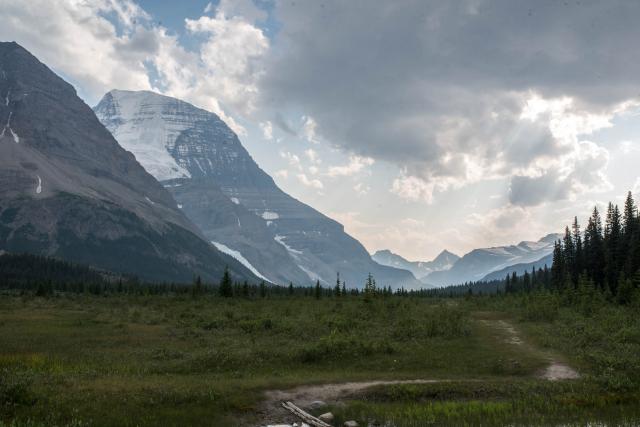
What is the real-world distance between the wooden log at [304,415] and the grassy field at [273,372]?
1.22 m

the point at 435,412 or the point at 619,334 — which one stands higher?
the point at 619,334

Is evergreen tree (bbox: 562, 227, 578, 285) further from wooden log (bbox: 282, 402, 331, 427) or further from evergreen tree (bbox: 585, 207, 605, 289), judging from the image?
wooden log (bbox: 282, 402, 331, 427)

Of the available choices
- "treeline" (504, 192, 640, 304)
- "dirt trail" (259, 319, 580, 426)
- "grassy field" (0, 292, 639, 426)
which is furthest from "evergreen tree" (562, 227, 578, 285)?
"dirt trail" (259, 319, 580, 426)

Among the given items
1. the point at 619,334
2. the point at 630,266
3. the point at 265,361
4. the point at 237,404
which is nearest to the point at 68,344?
the point at 265,361

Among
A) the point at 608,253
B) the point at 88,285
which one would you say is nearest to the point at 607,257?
the point at 608,253

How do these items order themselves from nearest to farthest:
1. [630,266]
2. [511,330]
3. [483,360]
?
[483,360] < [511,330] < [630,266]

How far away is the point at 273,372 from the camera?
25.3 metres

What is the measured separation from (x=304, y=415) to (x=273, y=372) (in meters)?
7.53

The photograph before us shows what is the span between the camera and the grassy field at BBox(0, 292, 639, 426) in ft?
58.1

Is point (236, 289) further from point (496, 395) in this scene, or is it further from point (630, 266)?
point (496, 395)

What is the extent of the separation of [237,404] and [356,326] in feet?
75.3

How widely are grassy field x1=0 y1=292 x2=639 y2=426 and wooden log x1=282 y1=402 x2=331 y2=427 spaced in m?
1.22

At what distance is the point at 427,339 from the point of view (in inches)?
1316

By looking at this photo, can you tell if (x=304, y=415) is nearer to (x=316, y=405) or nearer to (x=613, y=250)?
(x=316, y=405)
